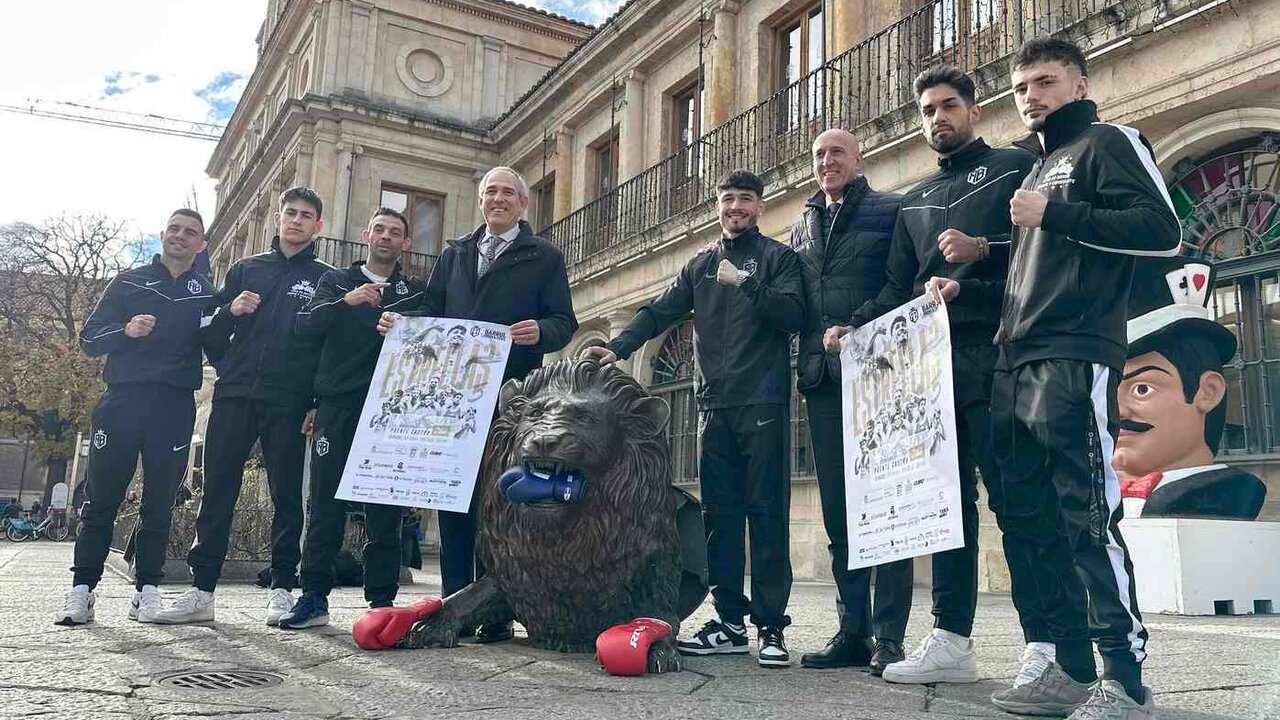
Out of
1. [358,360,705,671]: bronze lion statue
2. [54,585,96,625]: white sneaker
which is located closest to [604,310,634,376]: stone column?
[54,585,96,625]: white sneaker

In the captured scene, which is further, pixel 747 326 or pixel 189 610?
pixel 189 610

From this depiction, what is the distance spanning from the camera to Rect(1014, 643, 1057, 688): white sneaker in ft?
8.98

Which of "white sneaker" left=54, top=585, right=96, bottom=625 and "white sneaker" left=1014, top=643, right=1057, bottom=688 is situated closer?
"white sneaker" left=1014, top=643, right=1057, bottom=688

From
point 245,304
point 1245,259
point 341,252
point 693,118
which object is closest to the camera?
point 245,304

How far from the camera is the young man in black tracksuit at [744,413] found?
3686 millimetres

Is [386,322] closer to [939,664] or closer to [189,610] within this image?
[189,610]

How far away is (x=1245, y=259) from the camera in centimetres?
720

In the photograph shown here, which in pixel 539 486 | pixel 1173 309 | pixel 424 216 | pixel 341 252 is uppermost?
pixel 424 216

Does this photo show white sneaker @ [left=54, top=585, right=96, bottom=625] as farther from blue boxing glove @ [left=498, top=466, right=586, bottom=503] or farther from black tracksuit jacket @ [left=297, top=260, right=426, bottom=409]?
blue boxing glove @ [left=498, top=466, right=586, bottom=503]

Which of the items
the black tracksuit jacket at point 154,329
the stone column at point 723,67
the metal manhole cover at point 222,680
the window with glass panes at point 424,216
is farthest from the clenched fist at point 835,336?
the window with glass panes at point 424,216

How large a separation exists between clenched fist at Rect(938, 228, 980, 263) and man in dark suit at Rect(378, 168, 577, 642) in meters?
1.69

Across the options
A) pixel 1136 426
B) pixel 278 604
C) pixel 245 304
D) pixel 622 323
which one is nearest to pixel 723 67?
pixel 622 323

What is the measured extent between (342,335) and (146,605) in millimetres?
1549

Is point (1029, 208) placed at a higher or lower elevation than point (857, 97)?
lower
